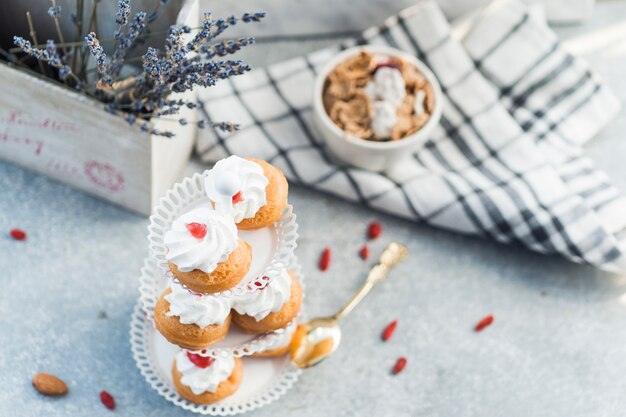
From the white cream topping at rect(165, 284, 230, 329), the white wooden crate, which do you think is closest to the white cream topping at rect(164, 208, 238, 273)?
the white cream topping at rect(165, 284, 230, 329)

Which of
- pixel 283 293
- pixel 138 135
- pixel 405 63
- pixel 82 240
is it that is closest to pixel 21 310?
pixel 82 240

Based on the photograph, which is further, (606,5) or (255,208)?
(606,5)

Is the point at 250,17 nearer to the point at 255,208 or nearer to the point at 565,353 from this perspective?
the point at 255,208

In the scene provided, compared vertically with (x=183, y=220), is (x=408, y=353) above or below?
below

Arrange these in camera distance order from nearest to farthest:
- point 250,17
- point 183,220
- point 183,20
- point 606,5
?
point 183,220
point 250,17
point 183,20
point 606,5

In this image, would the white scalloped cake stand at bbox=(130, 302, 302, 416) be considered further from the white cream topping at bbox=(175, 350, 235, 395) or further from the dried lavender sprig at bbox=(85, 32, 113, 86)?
the dried lavender sprig at bbox=(85, 32, 113, 86)

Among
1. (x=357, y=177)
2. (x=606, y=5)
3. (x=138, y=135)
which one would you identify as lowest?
(x=357, y=177)

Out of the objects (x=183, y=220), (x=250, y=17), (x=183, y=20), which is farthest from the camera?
(x=183, y=20)

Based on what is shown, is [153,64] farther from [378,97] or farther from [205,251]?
[378,97]
